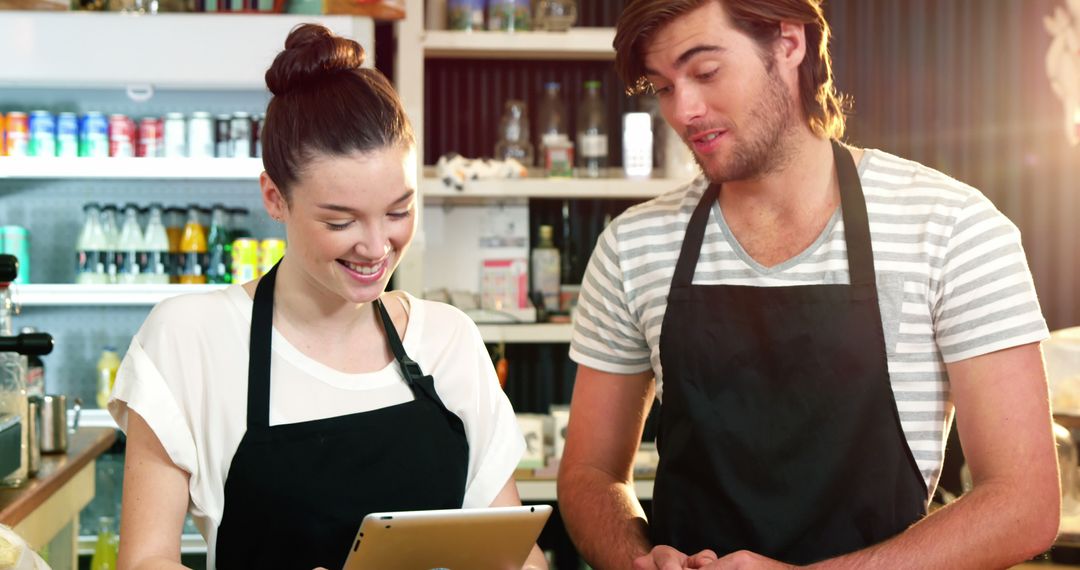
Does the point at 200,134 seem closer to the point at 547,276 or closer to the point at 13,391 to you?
the point at 547,276

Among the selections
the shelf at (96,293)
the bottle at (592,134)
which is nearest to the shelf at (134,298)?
the shelf at (96,293)

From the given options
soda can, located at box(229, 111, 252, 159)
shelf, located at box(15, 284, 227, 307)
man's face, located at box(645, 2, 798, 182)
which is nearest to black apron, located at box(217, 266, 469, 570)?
man's face, located at box(645, 2, 798, 182)

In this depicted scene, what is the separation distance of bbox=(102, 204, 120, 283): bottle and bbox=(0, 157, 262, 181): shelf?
0.28 m

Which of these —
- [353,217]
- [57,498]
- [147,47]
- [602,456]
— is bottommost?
[57,498]

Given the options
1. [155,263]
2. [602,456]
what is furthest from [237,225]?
[602,456]

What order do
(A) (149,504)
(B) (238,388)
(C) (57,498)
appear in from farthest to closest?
1. (C) (57,498)
2. (B) (238,388)
3. (A) (149,504)

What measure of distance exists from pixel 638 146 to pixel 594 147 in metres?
0.15

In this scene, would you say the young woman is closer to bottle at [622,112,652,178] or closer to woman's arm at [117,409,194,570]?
woman's arm at [117,409,194,570]

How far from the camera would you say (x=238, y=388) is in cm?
167

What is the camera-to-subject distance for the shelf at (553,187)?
3.79 meters

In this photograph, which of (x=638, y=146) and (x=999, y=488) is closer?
(x=999, y=488)

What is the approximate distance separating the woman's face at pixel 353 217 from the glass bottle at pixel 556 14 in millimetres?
2313

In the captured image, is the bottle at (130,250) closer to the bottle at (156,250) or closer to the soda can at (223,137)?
the bottle at (156,250)

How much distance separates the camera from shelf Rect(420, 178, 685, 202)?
12.4ft
